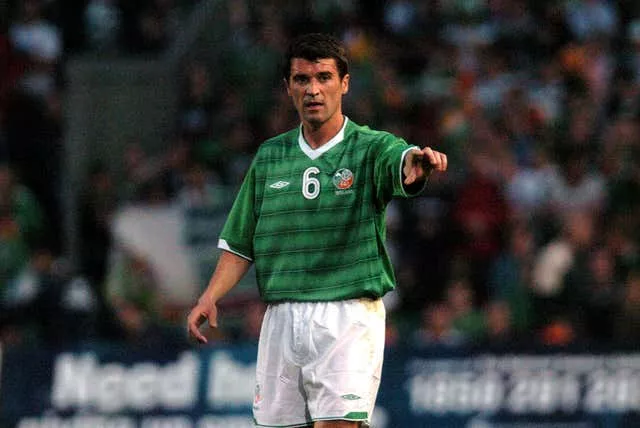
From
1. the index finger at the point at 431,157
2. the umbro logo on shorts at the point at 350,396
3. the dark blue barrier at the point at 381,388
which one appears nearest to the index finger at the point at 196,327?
the umbro logo on shorts at the point at 350,396

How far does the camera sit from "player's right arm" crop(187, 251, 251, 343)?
22.3 ft

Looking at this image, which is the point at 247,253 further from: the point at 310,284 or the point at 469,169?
the point at 469,169

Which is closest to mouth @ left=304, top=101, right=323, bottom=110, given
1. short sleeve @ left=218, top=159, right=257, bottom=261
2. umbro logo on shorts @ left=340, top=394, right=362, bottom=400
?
short sleeve @ left=218, top=159, right=257, bottom=261

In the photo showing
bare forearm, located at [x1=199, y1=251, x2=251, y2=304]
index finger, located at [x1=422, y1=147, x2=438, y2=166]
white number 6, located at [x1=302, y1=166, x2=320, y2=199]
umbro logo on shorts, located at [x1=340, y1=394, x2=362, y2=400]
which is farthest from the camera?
bare forearm, located at [x1=199, y1=251, x2=251, y2=304]

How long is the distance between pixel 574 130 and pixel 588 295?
2214 millimetres

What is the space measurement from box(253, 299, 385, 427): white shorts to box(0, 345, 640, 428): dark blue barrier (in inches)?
182

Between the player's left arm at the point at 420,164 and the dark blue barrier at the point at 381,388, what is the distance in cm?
521

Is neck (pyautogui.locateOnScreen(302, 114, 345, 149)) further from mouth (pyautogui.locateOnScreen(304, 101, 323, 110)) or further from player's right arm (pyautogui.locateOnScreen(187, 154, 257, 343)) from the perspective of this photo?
player's right arm (pyautogui.locateOnScreen(187, 154, 257, 343))

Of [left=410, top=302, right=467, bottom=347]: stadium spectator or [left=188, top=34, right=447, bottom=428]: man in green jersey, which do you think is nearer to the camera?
[left=188, top=34, right=447, bottom=428]: man in green jersey

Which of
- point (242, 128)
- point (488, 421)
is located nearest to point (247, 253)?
point (488, 421)

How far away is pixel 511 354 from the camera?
37.4ft

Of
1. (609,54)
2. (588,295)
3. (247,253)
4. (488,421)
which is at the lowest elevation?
(488,421)

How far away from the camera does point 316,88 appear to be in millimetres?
6652

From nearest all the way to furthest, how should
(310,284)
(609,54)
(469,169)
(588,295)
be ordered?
(310,284) < (588,295) < (469,169) < (609,54)
